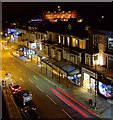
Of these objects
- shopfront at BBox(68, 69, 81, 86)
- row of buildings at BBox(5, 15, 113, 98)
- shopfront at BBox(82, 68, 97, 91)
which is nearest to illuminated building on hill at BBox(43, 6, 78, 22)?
row of buildings at BBox(5, 15, 113, 98)

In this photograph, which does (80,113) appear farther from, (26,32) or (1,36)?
(1,36)

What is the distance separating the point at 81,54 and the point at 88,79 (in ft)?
17.3

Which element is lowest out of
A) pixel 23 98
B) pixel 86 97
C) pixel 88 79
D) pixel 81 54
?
pixel 86 97

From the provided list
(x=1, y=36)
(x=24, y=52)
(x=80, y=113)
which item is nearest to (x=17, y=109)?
(x=80, y=113)

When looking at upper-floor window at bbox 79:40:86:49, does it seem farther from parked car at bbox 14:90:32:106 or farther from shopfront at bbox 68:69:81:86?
parked car at bbox 14:90:32:106

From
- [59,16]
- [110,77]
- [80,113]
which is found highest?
[59,16]

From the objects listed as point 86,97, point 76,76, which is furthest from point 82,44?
point 86,97

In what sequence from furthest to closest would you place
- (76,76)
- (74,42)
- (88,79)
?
(74,42), (76,76), (88,79)

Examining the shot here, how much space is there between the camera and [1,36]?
126812 mm

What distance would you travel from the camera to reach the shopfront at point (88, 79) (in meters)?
45.6

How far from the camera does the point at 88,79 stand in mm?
47312

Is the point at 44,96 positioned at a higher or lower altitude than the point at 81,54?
lower

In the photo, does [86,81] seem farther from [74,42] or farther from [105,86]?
[74,42]

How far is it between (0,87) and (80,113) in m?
19.8
